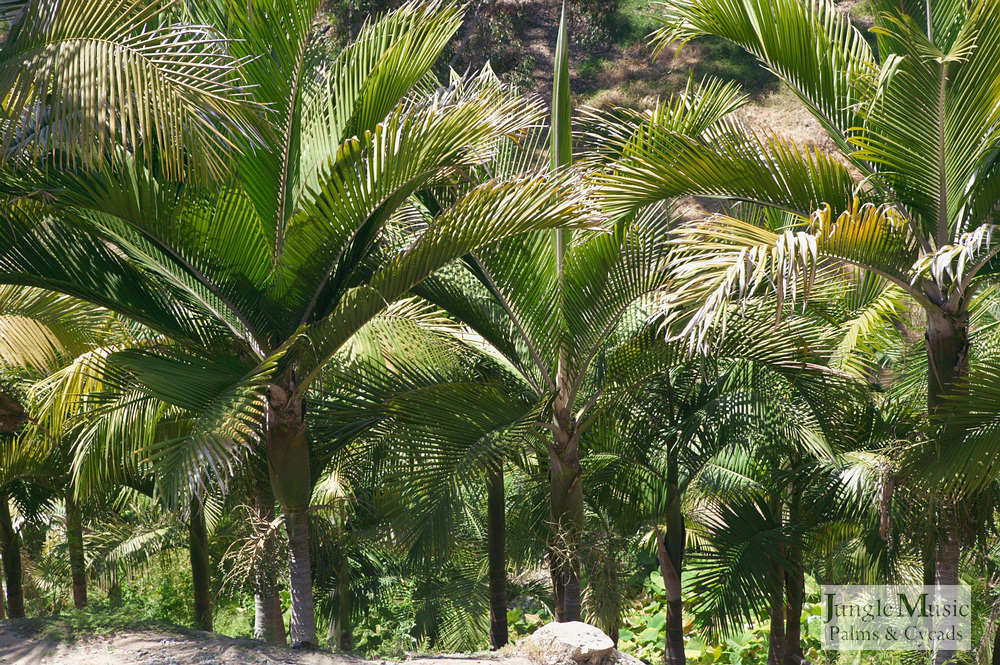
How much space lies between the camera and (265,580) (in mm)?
5355

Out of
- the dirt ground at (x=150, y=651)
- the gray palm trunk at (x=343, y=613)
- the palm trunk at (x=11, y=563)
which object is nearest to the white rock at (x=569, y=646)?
the dirt ground at (x=150, y=651)

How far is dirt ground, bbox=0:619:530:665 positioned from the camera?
4.73 m

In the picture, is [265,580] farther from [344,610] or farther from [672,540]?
[344,610]

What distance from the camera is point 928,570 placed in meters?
5.42

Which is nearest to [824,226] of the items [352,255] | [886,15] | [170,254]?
[886,15]

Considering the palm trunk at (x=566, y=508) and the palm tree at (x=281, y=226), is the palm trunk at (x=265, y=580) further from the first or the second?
the palm trunk at (x=566, y=508)

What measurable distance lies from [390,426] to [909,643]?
19.6 feet

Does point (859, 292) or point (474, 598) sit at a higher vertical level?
point (859, 292)

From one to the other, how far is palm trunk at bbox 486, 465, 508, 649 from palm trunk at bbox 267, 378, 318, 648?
299 cm

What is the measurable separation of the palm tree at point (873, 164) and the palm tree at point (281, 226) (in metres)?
0.73

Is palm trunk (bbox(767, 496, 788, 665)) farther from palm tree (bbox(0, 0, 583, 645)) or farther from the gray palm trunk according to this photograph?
the gray palm trunk

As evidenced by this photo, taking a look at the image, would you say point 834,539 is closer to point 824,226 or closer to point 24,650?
point 824,226

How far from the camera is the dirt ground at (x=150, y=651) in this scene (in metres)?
4.73

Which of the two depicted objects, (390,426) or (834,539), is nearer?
(390,426)
